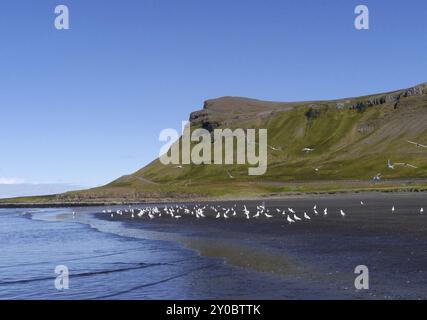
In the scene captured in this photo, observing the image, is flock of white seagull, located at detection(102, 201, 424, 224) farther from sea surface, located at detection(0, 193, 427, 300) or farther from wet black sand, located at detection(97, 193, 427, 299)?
sea surface, located at detection(0, 193, 427, 300)

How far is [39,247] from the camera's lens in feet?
137

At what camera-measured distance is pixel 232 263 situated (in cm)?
2892

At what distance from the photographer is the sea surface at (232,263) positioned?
21.2m
